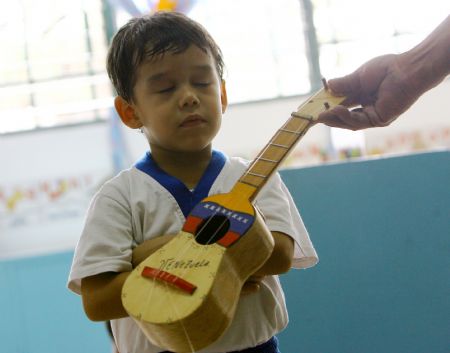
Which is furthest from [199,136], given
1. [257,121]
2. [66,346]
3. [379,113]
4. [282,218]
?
[257,121]

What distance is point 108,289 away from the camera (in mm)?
614

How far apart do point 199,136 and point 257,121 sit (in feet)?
A: 6.44

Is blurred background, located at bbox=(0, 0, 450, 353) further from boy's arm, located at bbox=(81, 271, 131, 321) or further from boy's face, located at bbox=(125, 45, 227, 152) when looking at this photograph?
boy's arm, located at bbox=(81, 271, 131, 321)

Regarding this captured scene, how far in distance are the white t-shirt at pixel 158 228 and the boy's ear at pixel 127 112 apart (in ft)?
0.20

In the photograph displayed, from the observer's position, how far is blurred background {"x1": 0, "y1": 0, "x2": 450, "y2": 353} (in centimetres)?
254

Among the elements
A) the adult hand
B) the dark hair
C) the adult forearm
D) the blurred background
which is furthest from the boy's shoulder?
the blurred background

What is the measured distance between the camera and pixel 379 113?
84 cm

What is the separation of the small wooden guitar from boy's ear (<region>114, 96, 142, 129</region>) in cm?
20

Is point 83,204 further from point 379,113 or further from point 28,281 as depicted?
point 379,113

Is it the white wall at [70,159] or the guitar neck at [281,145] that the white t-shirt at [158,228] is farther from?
the white wall at [70,159]

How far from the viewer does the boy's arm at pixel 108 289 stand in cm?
61

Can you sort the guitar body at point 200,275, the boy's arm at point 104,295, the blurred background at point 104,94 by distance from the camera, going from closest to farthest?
the guitar body at point 200,275 < the boy's arm at point 104,295 < the blurred background at point 104,94

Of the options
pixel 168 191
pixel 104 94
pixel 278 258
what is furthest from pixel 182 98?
pixel 104 94

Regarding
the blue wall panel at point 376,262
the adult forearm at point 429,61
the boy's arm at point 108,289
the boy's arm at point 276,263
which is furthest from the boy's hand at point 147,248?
the blue wall panel at point 376,262
